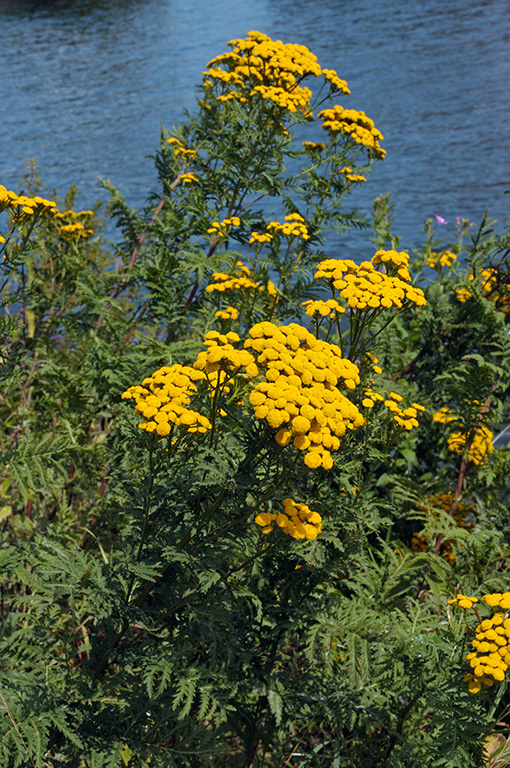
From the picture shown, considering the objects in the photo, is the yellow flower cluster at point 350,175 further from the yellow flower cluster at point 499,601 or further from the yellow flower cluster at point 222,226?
the yellow flower cluster at point 499,601

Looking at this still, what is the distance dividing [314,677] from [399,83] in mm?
16317

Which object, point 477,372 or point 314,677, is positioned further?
point 477,372

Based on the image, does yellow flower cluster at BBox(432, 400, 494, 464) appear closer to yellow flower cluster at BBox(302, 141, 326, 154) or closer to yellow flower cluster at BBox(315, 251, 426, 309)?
yellow flower cluster at BBox(315, 251, 426, 309)

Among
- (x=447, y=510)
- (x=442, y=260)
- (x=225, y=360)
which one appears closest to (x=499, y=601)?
(x=225, y=360)

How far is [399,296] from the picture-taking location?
222 centimetres

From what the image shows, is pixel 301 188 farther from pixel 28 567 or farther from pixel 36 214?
pixel 28 567

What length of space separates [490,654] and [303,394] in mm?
1043

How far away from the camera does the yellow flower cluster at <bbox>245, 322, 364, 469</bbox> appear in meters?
1.60

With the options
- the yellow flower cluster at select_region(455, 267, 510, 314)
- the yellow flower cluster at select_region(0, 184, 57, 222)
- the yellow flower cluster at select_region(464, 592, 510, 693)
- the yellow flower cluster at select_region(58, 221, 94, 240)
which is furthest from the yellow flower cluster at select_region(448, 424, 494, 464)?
the yellow flower cluster at select_region(58, 221, 94, 240)

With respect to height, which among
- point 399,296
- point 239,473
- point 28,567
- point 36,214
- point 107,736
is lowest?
point 28,567

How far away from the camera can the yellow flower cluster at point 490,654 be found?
6.10 feet

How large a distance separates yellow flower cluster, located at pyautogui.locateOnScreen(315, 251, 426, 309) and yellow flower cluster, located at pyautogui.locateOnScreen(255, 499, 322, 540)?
75 centimetres

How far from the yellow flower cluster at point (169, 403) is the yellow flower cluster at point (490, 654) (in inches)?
42.8

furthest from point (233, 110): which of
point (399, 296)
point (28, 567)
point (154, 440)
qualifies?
point (28, 567)
